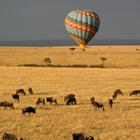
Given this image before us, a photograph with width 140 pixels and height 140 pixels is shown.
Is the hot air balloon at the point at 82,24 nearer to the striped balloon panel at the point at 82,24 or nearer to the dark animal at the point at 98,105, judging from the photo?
the striped balloon panel at the point at 82,24

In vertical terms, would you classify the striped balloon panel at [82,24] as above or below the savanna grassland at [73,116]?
above

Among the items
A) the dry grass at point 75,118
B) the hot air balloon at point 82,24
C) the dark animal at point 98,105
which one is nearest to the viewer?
the dry grass at point 75,118

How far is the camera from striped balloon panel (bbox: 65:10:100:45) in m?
84.2

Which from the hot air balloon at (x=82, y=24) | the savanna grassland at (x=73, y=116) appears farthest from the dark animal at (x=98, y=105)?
the hot air balloon at (x=82, y=24)

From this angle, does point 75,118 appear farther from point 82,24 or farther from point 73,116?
point 82,24

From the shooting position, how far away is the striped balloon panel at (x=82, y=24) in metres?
84.2

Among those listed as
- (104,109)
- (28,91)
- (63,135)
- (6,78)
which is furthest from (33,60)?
(63,135)

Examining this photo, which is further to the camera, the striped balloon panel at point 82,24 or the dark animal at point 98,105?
the striped balloon panel at point 82,24

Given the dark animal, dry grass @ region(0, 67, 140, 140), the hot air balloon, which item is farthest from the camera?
the hot air balloon

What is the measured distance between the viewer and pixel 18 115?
2845 cm

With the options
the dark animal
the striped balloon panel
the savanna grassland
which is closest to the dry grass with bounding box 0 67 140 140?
the savanna grassland

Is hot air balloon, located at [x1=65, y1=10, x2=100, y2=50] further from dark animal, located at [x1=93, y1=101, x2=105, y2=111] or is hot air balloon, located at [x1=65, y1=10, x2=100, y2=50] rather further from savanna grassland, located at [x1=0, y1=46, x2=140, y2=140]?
dark animal, located at [x1=93, y1=101, x2=105, y2=111]

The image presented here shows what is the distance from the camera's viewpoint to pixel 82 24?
276 feet

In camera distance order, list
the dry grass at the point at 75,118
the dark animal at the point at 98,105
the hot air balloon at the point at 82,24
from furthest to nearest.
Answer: the hot air balloon at the point at 82,24, the dark animal at the point at 98,105, the dry grass at the point at 75,118
